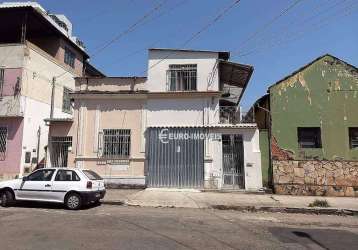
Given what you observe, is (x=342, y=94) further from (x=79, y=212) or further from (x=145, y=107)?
(x=79, y=212)

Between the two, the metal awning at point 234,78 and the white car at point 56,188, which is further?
the metal awning at point 234,78

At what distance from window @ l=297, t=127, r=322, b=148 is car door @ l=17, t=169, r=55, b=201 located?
1182 cm

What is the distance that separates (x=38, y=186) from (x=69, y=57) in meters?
15.4

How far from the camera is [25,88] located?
65.5ft

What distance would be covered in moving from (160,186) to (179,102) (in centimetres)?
447

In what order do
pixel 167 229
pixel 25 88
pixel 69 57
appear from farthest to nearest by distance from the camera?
pixel 69 57, pixel 25 88, pixel 167 229

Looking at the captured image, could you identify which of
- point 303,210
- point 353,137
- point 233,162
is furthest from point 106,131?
point 353,137

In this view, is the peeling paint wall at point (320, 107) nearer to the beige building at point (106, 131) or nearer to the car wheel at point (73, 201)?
the beige building at point (106, 131)

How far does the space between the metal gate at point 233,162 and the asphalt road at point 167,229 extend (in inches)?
218

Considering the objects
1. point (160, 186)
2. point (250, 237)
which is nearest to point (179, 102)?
point (160, 186)

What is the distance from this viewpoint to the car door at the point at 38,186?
12.1m

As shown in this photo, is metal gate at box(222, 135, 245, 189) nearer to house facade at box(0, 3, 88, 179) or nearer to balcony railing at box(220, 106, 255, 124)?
balcony railing at box(220, 106, 255, 124)

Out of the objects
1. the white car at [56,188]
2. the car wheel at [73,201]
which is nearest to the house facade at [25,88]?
the white car at [56,188]

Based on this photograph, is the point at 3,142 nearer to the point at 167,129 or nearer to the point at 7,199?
the point at 7,199
